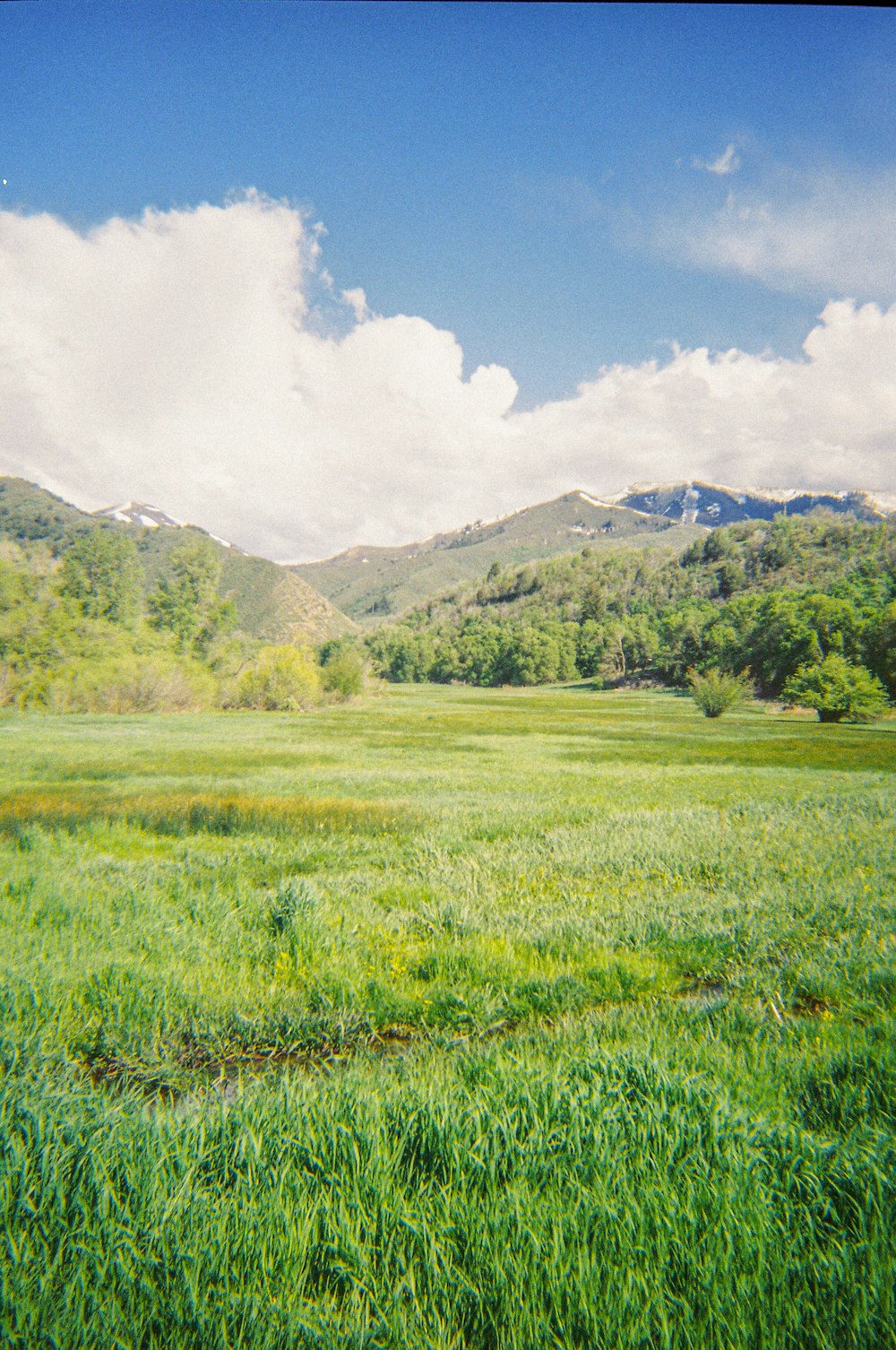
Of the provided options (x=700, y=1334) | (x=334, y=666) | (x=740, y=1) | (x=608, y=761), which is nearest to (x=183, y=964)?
(x=700, y=1334)

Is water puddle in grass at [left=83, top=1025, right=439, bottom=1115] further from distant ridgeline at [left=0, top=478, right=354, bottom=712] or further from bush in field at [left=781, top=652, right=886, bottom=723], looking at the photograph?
bush in field at [left=781, top=652, right=886, bottom=723]

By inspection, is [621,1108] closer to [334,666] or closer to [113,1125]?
[113,1125]

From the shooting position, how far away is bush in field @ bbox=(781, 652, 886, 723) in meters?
51.4

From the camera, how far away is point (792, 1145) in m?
2.78

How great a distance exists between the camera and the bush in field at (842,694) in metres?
51.4

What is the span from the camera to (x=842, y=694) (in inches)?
2042

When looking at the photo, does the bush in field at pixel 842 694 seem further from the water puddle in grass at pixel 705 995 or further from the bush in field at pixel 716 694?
the water puddle in grass at pixel 705 995

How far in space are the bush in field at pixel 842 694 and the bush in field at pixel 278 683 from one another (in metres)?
54.1

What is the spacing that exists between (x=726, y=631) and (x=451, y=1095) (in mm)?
124896

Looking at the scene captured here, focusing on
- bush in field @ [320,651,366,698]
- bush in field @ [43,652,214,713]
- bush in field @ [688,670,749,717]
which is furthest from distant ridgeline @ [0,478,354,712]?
bush in field @ [688,670,749,717]

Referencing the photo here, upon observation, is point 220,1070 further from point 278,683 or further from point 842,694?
point 278,683

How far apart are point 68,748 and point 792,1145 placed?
1087 inches

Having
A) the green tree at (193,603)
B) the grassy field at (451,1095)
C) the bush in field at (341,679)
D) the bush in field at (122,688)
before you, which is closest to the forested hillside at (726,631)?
the bush in field at (341,679)

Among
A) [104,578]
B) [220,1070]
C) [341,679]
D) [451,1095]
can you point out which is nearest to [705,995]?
[451,1095]
